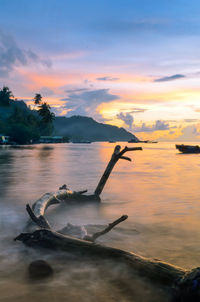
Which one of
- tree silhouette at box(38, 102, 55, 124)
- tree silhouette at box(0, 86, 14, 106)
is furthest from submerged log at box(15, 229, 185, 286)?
tree silhouette at box(0, 86, 14, 106)

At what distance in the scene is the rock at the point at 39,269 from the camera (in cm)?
482

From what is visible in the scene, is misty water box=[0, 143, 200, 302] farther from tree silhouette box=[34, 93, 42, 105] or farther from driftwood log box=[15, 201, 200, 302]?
tree silhouette box=[34, 93, 42, 105]

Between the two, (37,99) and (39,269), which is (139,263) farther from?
(37,99)

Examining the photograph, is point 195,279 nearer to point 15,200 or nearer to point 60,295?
point 60,295

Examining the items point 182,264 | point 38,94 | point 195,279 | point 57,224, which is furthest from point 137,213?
point 38,94

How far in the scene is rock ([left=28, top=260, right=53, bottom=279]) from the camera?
4.82m

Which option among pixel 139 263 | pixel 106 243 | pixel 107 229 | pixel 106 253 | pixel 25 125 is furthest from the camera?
pixel 25 125

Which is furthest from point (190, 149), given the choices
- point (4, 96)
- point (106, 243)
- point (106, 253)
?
point (4, 96)

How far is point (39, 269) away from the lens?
16.5 ft

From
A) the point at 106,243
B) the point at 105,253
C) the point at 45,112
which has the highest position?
the point at 45,112

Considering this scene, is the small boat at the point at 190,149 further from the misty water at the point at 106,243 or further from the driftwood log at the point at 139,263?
the driftwood log at the point at 139,263

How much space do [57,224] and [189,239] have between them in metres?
3.63

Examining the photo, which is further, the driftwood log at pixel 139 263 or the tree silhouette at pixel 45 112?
the tree silhouette at pixel 45 112

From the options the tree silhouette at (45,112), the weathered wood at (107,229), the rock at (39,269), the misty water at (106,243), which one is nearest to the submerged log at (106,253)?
the misty water at (106,243)
